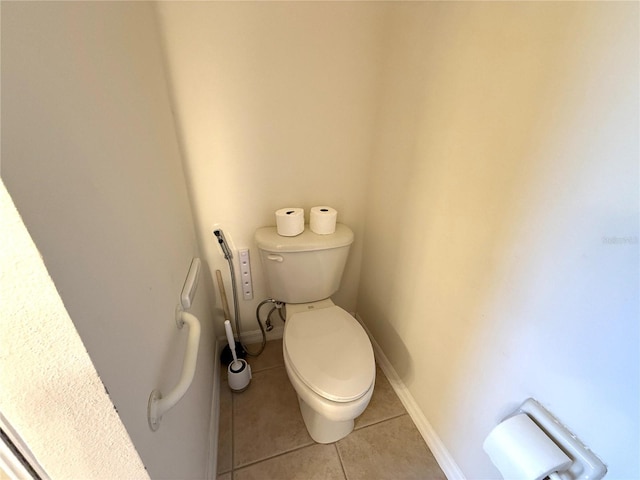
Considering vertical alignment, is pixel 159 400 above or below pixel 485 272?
below

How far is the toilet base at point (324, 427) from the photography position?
1.09 metres

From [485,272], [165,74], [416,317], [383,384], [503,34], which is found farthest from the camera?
[383,384]

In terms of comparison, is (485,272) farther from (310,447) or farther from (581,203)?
(310,447)

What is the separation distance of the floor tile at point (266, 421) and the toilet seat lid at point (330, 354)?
0.39 meters

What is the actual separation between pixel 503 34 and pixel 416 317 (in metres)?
0.93

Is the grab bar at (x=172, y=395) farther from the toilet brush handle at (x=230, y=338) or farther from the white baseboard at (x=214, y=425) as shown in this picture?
the white baseboard at (x=214, y=425)

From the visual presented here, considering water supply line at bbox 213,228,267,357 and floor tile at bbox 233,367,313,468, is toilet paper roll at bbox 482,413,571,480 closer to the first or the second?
floor tile at bbox 233,367,313,468

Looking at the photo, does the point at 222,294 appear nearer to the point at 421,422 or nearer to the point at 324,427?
the point at 324,427

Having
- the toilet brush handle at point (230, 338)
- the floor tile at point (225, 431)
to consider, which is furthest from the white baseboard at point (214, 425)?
the toilet brush handle at point (230, 338)

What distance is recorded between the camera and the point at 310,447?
1.11 m

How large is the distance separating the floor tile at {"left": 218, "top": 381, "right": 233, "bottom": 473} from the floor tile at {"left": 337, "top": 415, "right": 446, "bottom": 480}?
45 centimetres

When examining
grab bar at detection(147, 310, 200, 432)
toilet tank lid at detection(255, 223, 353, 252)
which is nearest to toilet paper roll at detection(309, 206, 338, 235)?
toilet tank lid at detection(255, 223, 353, 252)

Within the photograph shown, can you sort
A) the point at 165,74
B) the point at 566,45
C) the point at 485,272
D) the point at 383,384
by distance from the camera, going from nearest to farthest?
1. the point at 566,45
2. the point at 485,272
3. the point at 165,74
4. the point at 383,384

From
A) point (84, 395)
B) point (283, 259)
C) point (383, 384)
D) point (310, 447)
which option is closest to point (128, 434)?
point (84, 395)
